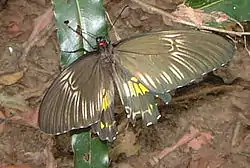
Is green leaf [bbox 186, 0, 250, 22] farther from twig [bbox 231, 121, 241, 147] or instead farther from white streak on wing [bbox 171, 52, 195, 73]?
twig [bbox 231, 121, 241, 147]

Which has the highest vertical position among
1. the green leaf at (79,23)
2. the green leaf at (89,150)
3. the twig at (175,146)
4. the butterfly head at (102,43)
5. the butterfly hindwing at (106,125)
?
the green leaf at (79,23)

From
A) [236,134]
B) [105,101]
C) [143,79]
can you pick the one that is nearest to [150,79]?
[143,79]

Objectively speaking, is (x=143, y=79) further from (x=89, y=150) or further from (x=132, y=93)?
(x=89, y=150)

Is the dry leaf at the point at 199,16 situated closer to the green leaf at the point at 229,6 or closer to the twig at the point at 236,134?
the green leaf at the point at 229,6

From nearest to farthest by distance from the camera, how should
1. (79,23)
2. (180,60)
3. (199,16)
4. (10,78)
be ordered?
(180,60) < (79,23) < (199,16) < (10,78)

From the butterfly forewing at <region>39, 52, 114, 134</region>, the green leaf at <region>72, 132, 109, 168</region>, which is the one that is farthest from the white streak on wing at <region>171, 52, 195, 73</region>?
the green leaf at <region>72, 132, 109, 168</region>

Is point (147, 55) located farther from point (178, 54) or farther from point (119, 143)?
point (119, 143)

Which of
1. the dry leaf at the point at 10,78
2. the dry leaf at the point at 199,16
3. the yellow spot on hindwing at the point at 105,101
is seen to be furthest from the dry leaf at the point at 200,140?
the dry leaf at the point at 10,78
